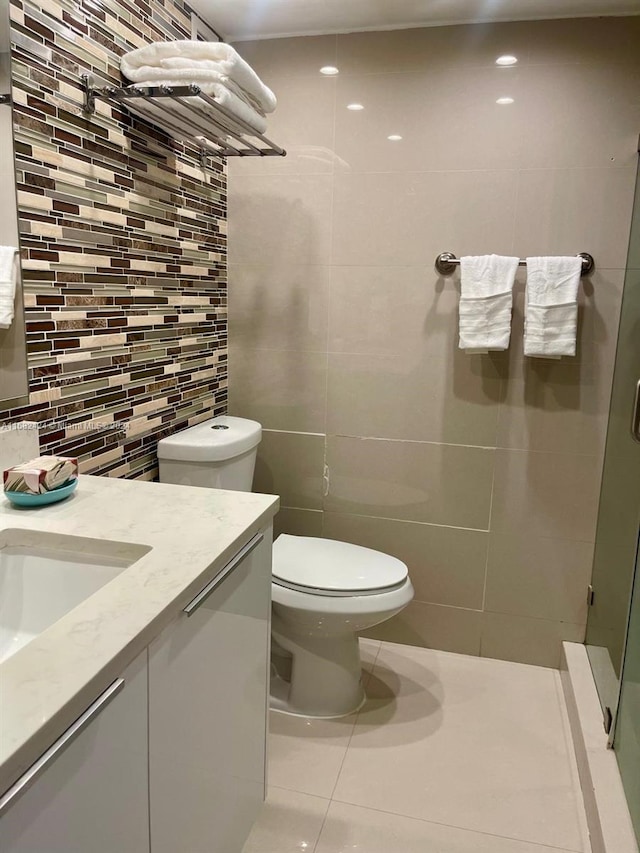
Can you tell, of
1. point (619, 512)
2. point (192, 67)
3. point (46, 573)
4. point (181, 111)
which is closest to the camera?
point (46, 573)

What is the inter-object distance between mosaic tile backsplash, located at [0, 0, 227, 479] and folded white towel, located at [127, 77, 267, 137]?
13 centimetres

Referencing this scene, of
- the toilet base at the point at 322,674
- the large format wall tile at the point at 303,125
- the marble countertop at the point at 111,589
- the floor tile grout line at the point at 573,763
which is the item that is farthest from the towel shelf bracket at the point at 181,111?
the floor tile grout line at the point at 573,763

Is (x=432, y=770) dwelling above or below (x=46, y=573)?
below

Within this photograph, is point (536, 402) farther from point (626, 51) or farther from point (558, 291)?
point (626, 51)

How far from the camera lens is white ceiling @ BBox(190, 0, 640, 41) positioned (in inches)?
74.9

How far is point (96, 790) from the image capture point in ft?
2.67

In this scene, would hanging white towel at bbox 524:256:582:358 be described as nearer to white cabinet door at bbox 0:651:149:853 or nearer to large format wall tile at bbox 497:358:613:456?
large format wall tile at bbox 497:358:613:456

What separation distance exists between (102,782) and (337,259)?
181cm

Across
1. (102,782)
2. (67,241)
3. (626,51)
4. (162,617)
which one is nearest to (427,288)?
(626,51)

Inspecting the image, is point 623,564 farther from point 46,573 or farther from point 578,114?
point 46,573

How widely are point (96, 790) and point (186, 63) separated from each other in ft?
5.06

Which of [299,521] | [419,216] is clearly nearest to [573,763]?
[299,521]

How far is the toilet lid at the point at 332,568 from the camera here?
74.7 inches

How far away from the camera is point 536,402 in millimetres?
2160
